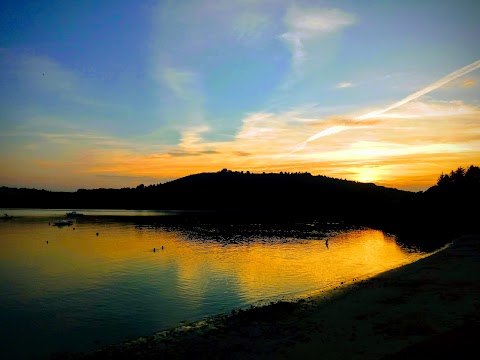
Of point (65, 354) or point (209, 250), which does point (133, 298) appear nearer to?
point (65, 354)

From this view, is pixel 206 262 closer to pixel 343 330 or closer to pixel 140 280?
pixel 140 280

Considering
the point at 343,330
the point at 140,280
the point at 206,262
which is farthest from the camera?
the point at 206,262

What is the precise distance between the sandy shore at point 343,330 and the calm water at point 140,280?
14.8ft

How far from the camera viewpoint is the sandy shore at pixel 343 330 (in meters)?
20.6

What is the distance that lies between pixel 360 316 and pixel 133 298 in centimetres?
2381

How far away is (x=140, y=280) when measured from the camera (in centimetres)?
4828

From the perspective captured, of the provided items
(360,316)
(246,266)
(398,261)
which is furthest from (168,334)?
(398,261)

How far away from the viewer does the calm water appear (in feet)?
95.4

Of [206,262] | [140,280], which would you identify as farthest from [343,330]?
[206,262]

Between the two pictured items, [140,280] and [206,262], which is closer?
[140,280]

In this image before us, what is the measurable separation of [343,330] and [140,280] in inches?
1245

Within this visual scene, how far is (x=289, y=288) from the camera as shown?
43.0 m

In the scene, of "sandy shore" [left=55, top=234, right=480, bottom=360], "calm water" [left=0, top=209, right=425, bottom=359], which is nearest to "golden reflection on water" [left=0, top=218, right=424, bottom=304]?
"calm water" [left=0, top=209, right=425, bottom=359]

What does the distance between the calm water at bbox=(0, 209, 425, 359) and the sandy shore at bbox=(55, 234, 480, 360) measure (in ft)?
14.8
